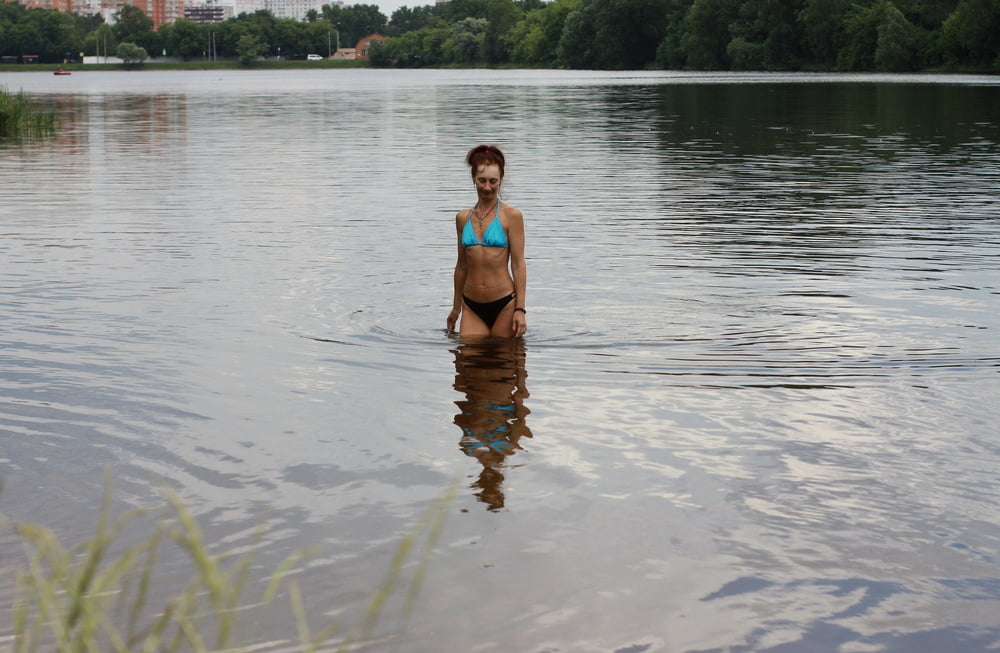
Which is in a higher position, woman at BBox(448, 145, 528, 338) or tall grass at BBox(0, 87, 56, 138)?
tall grass at BBox(0, 87, 56, 138)

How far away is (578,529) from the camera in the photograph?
5469 mm

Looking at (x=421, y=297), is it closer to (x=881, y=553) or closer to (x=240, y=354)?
(x=240, y=354)

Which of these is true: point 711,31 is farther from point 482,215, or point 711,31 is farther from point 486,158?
point 486,158

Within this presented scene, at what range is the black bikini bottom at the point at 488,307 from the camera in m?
9.19

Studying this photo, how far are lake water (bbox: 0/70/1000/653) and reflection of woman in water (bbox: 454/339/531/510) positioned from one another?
30mm

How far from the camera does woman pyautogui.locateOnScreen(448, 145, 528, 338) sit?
337 inches

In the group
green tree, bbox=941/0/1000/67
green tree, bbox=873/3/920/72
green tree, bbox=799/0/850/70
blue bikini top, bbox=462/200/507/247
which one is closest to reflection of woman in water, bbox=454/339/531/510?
blue bikini top, bbox=462/200/507/247

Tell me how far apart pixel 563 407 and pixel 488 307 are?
6.03ft

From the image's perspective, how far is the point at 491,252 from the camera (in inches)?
352

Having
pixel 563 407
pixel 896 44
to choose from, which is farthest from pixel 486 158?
pixel 896 44

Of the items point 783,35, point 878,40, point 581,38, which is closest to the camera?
point 878,40

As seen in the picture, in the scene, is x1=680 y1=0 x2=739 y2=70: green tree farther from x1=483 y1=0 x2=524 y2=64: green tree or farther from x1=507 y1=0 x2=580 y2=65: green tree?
x1=483 y1=0 x2=524 y2=64: green tree

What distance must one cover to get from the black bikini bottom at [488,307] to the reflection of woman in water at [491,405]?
18 cm

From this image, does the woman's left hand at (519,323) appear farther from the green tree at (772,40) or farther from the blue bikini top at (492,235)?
the green tree at (772,40)
